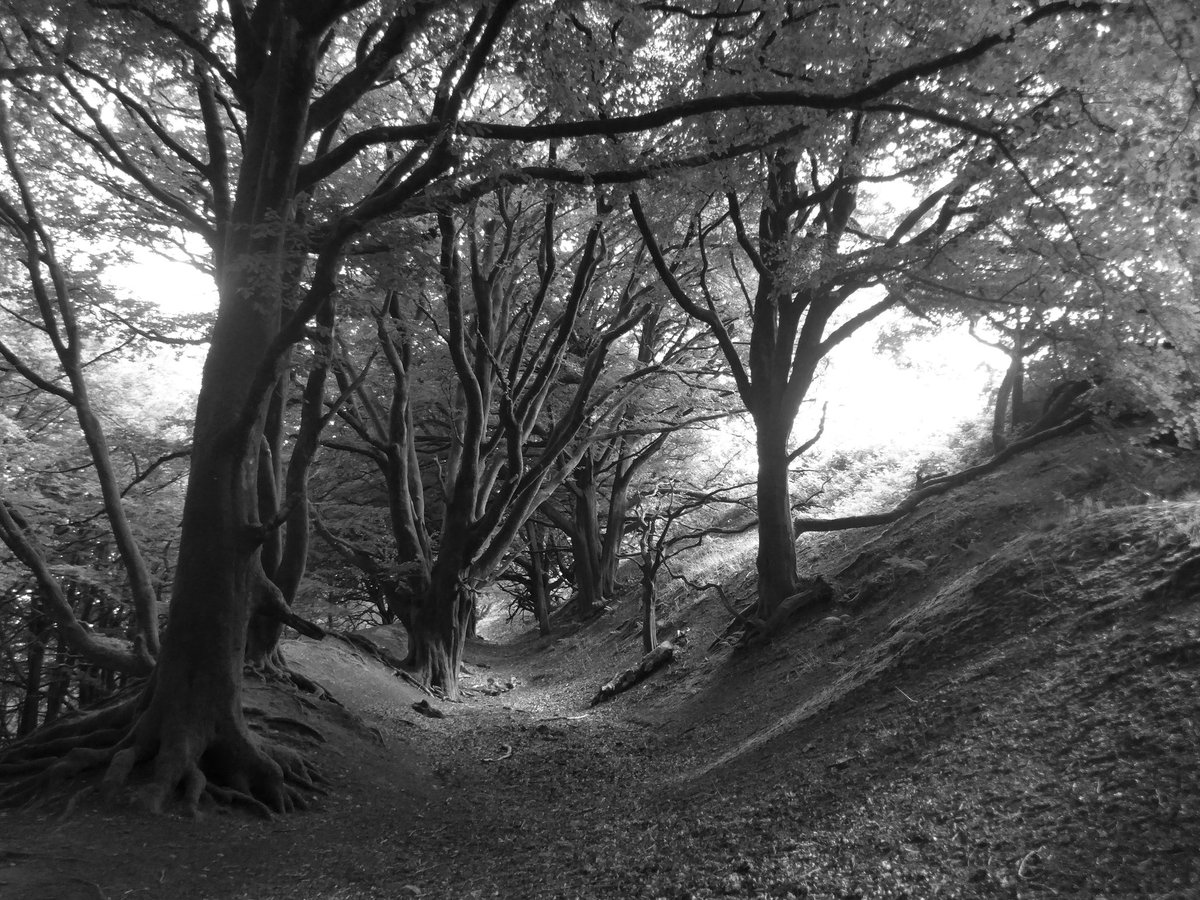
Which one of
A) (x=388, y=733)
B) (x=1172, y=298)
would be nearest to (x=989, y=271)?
(x=1172, y=298)

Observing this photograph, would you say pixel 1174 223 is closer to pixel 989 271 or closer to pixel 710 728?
pixel 989 271

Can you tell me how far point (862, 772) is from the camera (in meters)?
4.70

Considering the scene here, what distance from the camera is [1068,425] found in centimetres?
940

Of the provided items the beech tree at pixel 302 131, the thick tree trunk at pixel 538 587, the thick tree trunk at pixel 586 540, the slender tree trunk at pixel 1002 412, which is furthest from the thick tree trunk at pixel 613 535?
the beech tree at pixel 302 131

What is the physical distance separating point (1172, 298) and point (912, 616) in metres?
3.48

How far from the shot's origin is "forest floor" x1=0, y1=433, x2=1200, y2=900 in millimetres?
3377

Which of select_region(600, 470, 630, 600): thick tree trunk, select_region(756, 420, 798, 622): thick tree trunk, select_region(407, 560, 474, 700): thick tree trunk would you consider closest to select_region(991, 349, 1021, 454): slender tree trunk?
select_region(756, 420, 798, 622): thick tree trunk

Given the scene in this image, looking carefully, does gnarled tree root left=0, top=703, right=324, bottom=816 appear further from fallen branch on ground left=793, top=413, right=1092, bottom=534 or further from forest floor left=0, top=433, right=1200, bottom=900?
fallen branch on ground left=793, top=413, right=1092, bottom=534

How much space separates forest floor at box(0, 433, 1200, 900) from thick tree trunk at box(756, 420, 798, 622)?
1.01m

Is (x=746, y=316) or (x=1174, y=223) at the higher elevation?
(x=746, y=316)

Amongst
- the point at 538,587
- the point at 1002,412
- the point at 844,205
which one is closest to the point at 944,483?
the point at 1002,412

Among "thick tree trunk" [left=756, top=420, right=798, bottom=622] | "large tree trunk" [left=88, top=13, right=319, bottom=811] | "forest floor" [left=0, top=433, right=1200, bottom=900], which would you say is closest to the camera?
"forest floor" [left=0, top=433, right=1200, bottom=900]

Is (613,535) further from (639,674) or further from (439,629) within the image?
(439,629)

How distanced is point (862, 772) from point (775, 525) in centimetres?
533
